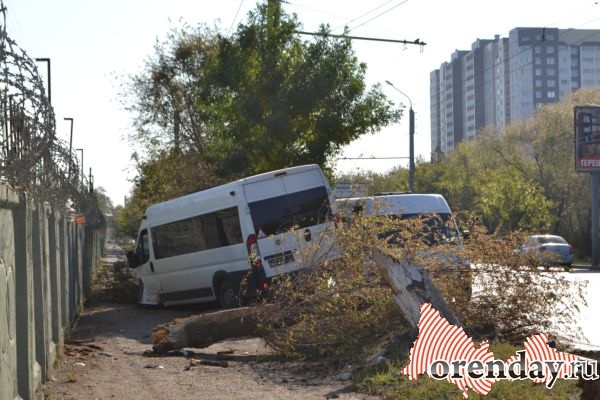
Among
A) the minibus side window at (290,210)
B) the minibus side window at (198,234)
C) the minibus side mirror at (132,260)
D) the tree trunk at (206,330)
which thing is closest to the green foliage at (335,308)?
the tree trunk at (206,330)

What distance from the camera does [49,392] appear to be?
964 cm

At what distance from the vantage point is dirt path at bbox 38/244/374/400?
31.8 ft

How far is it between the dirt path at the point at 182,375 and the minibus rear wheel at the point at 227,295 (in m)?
3.28

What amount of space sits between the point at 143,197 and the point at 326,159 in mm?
17432

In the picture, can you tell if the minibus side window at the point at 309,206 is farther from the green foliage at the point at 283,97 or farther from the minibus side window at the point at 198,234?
the green foliage at the point at 283,97

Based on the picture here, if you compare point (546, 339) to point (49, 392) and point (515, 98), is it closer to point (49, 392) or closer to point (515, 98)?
point (49, 392)

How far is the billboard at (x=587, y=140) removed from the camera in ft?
157

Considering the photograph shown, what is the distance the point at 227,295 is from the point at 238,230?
1412mm

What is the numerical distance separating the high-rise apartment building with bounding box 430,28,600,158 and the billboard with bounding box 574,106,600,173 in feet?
424

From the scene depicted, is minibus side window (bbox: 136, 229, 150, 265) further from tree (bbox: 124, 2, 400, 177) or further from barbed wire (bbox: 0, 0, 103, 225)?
barbed wire (bbox: 0, 0, 103, 225)

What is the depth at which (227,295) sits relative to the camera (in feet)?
62.2

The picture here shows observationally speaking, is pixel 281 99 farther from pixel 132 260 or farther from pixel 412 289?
pixel 412 289

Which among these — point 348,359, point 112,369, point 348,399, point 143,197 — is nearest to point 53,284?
point 112,369

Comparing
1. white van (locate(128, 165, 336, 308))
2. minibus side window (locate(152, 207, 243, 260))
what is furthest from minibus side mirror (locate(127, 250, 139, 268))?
white van (locate(128, 165, 336, 308))
